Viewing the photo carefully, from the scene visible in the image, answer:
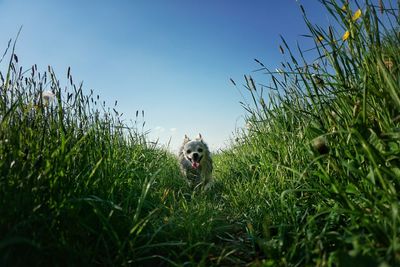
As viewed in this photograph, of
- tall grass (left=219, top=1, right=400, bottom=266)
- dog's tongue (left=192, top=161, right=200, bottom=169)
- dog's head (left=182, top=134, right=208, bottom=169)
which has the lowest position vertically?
tall grass (left=219, top=1, right=400, bottom=266)

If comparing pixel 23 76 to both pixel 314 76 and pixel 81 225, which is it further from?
pixel 314 76

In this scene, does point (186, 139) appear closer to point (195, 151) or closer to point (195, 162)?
point (195, 151)

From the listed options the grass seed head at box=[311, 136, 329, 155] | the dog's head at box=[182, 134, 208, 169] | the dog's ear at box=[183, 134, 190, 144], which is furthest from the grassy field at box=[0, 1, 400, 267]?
the dog's ear at box=[183, 134, 190, 144]

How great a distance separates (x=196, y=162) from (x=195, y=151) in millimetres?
→ 553

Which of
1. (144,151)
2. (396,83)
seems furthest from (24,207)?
(144,151)

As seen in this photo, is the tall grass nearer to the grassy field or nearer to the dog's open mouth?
the grassy field

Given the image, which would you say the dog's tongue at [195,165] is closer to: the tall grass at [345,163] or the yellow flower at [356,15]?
the tall grass at [345,163]

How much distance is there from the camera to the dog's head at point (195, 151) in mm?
7285

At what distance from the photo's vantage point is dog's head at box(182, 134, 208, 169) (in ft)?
23.9

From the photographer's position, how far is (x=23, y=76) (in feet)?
8.59

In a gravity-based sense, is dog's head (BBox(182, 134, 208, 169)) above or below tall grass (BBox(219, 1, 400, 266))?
above

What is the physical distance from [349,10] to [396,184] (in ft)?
3.96

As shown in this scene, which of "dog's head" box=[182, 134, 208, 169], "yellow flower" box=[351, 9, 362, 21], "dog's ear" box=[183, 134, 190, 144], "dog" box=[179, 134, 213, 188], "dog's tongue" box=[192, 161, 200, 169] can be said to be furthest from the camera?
"dog's ear" box=[183, 134, 190, 144]

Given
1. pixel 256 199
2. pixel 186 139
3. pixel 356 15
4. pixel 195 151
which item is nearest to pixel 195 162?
pixel 195 151
